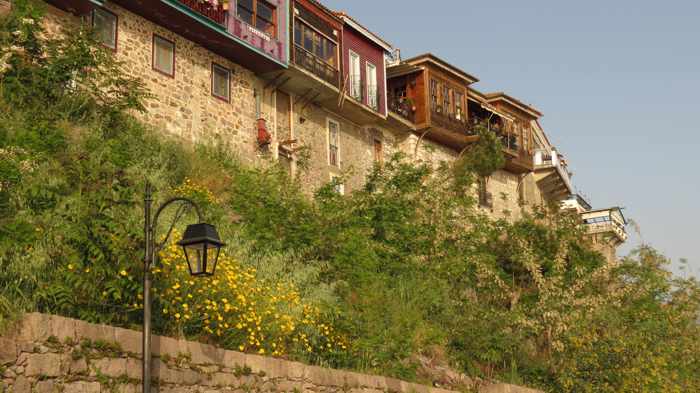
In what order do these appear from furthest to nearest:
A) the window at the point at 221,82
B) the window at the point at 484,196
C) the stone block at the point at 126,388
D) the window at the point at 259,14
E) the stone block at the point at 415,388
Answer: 1. the window at the point at 484,196
2. the window at the point at 259,14
3. the window at the point at 221,82
4. the stone block at the point at 415,388
5. the stone block at the point at 126,388

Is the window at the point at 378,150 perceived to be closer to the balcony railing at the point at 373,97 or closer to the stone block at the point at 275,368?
the balcony railing at the point at 373,97

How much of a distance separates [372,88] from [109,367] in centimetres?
2319

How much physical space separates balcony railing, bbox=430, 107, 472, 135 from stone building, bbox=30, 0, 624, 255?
66mm

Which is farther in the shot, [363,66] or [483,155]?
[483,155]

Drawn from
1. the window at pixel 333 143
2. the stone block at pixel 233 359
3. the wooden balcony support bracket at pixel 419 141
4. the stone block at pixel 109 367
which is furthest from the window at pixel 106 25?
the wooden balcony support bracket at pixel 419 141

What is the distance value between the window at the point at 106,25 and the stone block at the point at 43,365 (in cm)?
1352

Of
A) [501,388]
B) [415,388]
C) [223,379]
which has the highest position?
[223,379]

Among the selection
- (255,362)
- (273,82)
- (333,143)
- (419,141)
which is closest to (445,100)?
(419,141)

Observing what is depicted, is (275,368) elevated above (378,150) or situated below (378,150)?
below

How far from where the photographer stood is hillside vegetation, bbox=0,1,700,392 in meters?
10.7

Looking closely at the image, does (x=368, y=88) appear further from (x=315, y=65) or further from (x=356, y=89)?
(x=315, y=65)

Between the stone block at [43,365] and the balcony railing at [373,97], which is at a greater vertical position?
the balcony railing at [373,97]

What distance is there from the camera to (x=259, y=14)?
25984mm

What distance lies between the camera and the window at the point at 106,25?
69.9 feet
